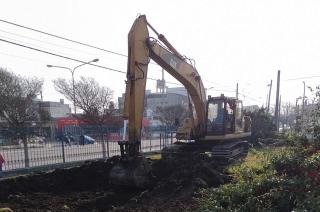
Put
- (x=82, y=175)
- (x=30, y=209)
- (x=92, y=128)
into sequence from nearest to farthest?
(x=30, y=209), (x=82, y=175), (x=92, y=128)

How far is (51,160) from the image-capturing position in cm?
1933

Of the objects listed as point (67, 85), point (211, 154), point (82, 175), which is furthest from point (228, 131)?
point (67, 85)

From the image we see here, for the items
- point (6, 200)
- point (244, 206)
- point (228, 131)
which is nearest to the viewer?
point (244, 206)

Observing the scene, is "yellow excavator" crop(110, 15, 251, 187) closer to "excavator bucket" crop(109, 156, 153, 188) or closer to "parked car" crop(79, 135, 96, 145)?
"excavator bucket" crop(109, 156, 153, 188)

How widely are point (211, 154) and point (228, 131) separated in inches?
75.4

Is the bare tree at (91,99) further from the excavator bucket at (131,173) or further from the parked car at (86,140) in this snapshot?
the excavator bucket at (131,173)

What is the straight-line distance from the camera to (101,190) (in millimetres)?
11508

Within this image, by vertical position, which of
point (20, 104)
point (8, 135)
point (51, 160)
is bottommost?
point (51, 160)

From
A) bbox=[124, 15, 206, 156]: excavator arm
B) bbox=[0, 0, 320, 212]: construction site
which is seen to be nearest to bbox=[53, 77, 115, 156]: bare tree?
bbox=[0, 0, 320, 212]: construction site

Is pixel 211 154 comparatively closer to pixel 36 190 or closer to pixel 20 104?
pixel 36 190

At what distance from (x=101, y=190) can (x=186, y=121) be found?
6.78 metres

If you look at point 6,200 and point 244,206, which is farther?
point 6,200

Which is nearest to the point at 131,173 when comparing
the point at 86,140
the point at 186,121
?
Result: the point at 186,121

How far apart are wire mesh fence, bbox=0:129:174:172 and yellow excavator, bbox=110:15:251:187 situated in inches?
168
